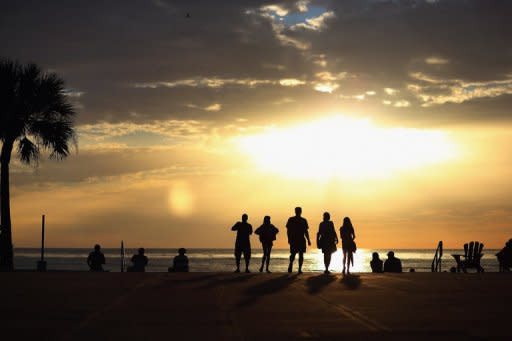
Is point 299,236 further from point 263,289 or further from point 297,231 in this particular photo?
point 263,289

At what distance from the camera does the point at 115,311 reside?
50.9 feet

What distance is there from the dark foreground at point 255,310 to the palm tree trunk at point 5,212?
46.2 feet

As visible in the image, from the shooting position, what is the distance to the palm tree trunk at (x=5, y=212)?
38594mm

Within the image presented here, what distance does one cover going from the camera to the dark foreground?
12039 millimetres

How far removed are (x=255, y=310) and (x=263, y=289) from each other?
20.4ft

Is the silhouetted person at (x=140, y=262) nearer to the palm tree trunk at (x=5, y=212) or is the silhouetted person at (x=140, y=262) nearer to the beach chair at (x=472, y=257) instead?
the palm tree trunk at (x=5, y=212)

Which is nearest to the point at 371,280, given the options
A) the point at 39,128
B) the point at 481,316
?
the point at 481,316

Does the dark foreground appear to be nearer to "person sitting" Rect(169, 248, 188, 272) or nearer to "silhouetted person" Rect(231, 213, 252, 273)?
"silhouetted person" Rect(231, 213, 252, 273)

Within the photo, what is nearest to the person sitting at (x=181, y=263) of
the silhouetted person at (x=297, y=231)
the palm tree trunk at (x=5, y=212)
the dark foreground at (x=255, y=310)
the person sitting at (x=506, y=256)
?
the silhouetted person at (x=297, y=231)

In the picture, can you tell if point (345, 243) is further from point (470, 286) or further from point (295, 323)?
point (295, 323)

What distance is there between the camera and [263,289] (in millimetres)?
21922

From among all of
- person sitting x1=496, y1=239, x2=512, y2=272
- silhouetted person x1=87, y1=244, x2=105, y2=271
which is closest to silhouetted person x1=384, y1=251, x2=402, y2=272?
person sitting x1=496, y1=239, x2=512, y2=272

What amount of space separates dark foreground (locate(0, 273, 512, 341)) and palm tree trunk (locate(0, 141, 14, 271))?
14095 millimetres

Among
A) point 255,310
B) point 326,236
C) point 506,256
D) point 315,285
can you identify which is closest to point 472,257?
point 506,256
